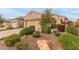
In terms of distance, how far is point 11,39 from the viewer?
2045 millimetres

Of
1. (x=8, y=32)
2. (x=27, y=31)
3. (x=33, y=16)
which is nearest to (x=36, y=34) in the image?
(x=27, y=31)

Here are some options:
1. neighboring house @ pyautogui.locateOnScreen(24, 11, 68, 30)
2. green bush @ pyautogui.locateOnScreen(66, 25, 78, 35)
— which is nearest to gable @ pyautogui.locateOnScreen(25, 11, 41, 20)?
neighboring house @ pyautogui.locateOnScreen(24, 11, 68, 30)

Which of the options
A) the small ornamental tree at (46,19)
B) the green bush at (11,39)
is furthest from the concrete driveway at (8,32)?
the small ornamental tree at (46,19)

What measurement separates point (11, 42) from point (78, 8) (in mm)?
858

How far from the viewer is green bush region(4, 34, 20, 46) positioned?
80.2 inches

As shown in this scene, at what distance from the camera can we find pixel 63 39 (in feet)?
6.68

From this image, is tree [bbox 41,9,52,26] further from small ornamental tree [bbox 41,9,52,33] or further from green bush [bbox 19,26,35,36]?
green bush [bbox 19,26,35,36]

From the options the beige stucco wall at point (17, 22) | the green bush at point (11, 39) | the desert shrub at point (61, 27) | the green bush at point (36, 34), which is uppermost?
the beige stucco wall at point (17, 22)

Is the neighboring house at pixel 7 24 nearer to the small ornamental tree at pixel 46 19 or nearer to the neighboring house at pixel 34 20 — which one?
the neighboring house at pixel 34 20

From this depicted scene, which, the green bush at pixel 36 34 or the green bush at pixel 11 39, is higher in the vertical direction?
the green bush at pixel 36 34

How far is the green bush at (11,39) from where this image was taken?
2.04m

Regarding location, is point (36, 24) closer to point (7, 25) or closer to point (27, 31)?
point (27, 31)
